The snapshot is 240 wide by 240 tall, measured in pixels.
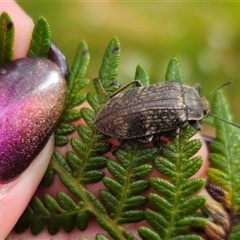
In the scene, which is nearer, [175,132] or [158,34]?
[175,132]

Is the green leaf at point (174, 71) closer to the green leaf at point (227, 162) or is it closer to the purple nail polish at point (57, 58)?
the green leaf at point (227, 162)

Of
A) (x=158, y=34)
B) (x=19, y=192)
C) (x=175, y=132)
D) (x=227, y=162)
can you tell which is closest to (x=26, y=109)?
(x=19, y=192)

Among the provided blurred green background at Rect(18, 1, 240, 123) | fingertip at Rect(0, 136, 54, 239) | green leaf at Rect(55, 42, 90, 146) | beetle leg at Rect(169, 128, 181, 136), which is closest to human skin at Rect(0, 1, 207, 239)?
fingertip at Rect(0, 136, 54, 239)

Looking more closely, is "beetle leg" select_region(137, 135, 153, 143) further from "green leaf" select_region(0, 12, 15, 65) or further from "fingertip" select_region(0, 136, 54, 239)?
"green leaf" select_region(0, 12, 15, 65)

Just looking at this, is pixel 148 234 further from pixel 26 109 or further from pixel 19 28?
pixel 19 28

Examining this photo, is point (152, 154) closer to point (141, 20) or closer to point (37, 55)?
point (37, 55)
